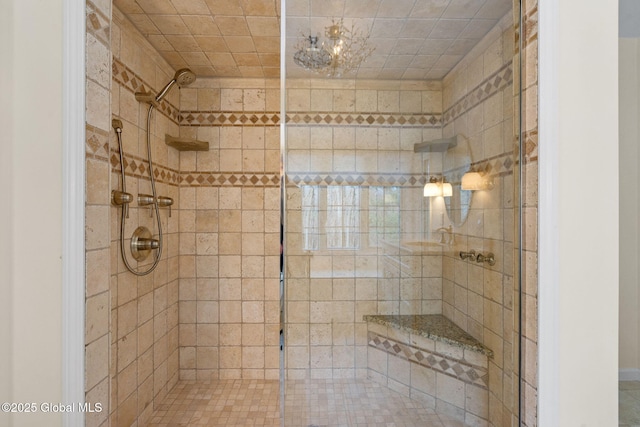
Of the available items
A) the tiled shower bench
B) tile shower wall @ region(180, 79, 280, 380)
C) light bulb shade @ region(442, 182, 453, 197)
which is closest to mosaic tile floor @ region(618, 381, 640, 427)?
the tiled shower bench

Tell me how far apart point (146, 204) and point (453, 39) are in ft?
6.16

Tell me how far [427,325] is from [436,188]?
2.22ft

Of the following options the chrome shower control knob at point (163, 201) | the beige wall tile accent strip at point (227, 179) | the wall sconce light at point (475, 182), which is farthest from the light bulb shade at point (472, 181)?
the chrome shower control knob at point (163, 201)

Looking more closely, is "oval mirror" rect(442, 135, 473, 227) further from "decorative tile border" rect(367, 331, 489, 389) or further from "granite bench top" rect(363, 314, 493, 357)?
"decorative tile border" rect(367, 331, 489, 389)

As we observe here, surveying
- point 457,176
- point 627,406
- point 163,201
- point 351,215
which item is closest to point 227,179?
point 163,201

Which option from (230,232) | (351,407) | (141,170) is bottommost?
(351,407)

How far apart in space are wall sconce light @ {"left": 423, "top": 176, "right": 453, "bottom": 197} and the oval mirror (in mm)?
17

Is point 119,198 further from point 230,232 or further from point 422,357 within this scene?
point 422,357

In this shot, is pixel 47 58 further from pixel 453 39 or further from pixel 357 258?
pixel 453 39

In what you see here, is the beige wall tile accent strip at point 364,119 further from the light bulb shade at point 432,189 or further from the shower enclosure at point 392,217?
the light bulb shade at point 432,189

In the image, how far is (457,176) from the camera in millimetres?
1507

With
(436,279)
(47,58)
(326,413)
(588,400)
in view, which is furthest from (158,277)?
(588,400)

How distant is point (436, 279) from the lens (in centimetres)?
156

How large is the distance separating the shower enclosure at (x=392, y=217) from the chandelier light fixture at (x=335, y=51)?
20 mm
